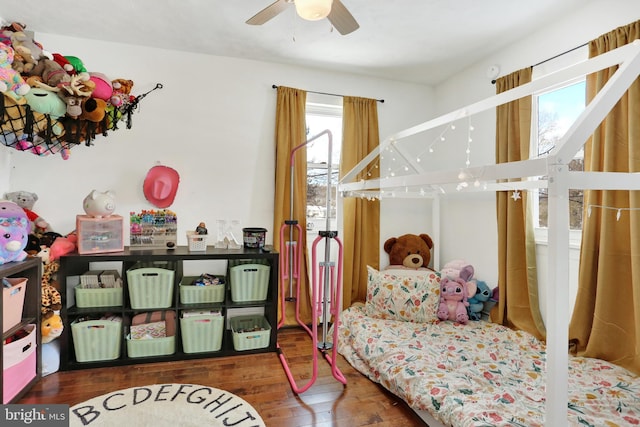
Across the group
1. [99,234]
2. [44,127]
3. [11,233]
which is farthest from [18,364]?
[44,127]

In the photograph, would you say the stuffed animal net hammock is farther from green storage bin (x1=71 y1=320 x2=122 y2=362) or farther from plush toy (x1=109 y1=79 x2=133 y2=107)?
green storage bin (x1=71 y1=320 x2=122 y2=362)

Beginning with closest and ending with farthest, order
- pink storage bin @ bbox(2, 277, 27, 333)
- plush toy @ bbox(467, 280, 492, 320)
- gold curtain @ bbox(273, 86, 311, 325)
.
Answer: pink storage bin @ bbox(2, 277, 27, 333), plush toy @ bbox(467, 280, 492, 320), gold curtain @ bbox(273, 86, 311, 325)

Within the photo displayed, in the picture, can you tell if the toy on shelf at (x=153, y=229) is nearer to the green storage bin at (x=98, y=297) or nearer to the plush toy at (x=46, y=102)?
the green storage bin at (x=98, y=297)

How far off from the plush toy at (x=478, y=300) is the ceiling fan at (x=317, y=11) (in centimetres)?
233

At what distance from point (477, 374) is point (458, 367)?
12cm

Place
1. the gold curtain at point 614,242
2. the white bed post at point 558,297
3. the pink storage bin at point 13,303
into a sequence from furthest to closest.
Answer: the gold curtain at point 614,242 < the pink storage bin at point 13,303 < the white bed post at point 558,297

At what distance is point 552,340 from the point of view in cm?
133

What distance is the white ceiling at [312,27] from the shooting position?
230 centimetres

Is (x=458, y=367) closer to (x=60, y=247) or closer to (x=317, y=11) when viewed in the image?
(x=317, y=11)

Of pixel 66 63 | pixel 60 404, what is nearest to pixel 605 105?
pixel 66 63

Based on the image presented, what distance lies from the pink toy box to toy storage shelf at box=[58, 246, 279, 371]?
66 millimetres

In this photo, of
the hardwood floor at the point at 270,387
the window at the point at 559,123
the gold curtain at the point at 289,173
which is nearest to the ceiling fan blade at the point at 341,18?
the gold curtain at the point at 289,173

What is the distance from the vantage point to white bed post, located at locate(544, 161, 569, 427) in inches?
51.3

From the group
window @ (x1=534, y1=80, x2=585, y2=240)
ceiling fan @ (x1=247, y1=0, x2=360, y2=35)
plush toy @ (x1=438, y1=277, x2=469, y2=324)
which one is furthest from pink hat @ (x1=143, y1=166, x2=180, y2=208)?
window @ (x1=534, y1=80, x2=585, y2=240)
